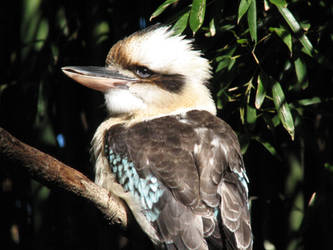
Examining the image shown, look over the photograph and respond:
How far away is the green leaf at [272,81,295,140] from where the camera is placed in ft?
7.20

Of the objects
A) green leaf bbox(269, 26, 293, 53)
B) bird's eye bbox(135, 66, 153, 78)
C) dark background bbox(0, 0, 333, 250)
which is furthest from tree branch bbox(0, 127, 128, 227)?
green leaf bbox(269, 26, 293, 53)

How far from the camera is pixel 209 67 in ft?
8.49

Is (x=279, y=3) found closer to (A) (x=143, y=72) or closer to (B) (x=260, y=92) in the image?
(B) (x=260, y=92)

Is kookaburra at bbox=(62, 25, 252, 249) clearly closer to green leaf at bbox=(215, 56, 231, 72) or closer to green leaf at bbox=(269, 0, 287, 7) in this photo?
green leaf at bbox=(215, 56, 231, 72)

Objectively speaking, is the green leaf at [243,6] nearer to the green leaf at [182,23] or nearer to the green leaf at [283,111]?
the green leaf at [182,23]

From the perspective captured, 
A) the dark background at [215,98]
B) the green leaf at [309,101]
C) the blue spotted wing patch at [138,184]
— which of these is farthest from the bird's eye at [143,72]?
the green leaf at [309,101]

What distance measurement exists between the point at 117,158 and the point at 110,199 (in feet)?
0.87

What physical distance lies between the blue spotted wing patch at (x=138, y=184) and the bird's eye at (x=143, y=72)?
46 centimetres

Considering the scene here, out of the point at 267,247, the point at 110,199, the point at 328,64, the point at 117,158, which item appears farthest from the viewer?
the point at 267,247

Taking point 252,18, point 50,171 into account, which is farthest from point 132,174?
point 252,18

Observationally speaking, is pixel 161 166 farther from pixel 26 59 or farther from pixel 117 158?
pixel 26 59

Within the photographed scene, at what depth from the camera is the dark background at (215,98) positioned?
2.44m

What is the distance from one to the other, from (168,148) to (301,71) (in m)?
0.68

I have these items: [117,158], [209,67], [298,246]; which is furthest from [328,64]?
[117,158]
